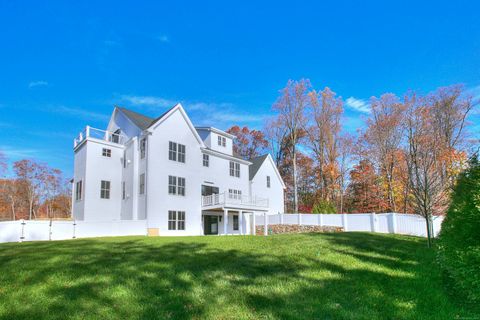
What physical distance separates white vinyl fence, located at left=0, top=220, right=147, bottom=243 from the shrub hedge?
1758 centimetres

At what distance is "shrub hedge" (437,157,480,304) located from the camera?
4.51m

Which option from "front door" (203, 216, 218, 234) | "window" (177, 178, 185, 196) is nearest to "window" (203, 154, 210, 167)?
"window" (177, 178, 185, 196)

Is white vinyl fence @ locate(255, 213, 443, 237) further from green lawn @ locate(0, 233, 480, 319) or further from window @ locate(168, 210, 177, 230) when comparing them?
green lawn @ locate(0, 233, 480, 319)

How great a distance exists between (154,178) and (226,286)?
55.6ft

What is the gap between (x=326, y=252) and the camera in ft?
26.6

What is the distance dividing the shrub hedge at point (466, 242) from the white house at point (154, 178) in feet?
58.4

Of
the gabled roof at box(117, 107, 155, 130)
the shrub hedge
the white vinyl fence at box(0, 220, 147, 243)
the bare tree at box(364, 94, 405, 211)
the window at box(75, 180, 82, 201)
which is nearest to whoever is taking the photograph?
the shrub hedge

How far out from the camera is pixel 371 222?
21.7m

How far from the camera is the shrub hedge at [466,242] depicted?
4.51m

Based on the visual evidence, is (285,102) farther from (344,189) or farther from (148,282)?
(148,282)

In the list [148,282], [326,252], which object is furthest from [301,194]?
[148,282]

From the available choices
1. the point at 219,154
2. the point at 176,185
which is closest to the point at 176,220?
the point at 176,185

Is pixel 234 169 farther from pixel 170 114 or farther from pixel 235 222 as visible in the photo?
pixel 170 114

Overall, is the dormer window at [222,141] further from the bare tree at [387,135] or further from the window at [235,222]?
the bare tree at [387,135]
